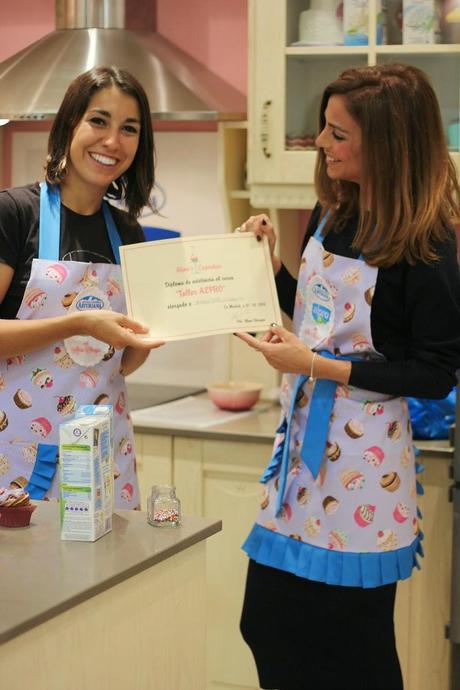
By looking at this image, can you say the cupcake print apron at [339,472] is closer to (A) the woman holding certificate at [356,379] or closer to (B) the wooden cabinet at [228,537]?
(A) the woman holding certificate at [356,379]

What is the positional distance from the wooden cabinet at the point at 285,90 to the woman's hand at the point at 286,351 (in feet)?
3.13

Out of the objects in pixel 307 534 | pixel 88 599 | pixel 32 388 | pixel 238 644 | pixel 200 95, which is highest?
pixel 200 95

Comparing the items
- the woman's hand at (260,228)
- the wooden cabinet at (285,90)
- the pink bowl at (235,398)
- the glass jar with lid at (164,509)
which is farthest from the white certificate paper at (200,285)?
the pink bowl at (235,398)

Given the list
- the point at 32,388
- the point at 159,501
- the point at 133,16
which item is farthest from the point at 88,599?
the point at 133,16

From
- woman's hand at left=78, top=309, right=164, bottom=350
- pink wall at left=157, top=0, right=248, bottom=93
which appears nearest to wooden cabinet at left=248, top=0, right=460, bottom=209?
pink wall at left=157, top=0, right=248, bottom=93

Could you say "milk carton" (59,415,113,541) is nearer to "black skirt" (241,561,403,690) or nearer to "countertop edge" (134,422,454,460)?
"black skirt" (241,561,403,690)

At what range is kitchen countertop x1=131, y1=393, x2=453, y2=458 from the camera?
9.53ft

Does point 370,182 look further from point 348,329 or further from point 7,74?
point 7,74

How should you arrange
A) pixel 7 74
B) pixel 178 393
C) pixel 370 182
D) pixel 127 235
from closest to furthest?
pixel 370 182 < pixel 127 235 < pixel 7 74 < pixel 178 393

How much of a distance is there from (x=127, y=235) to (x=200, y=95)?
100cm

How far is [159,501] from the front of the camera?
1805mm

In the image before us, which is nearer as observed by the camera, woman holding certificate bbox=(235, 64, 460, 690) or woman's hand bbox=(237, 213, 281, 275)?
woman holding certificate bbox=(235, 64, 460, 690)

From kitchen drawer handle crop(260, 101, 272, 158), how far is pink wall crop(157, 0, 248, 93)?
1.44 ft

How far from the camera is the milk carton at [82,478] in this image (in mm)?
1698
